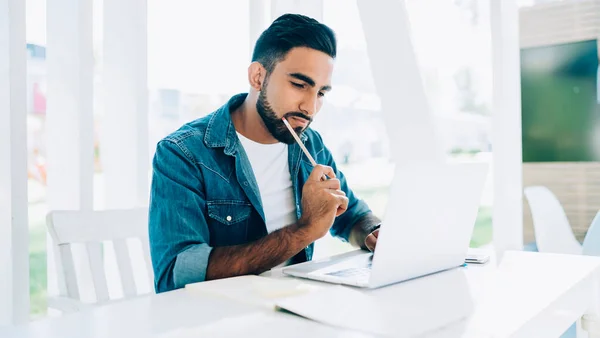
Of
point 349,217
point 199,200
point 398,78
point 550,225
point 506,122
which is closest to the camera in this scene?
point 199,200

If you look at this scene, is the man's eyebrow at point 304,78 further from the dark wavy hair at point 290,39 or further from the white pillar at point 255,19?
the white pillar at point 255,19

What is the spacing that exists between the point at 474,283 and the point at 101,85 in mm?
1425

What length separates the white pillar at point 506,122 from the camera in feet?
6.64

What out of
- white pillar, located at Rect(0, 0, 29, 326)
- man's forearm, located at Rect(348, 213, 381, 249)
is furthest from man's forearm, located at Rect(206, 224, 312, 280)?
white pillar, located at Rect(0, 0, 29, 326)

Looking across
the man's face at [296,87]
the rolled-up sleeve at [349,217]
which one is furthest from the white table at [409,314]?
the man's face at [296,87]

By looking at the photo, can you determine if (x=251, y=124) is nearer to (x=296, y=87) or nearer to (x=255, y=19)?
(x=296, y=87)

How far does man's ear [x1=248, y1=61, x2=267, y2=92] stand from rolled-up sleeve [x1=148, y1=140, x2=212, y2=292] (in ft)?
1.16

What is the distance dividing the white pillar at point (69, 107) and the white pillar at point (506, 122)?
4.93 ft

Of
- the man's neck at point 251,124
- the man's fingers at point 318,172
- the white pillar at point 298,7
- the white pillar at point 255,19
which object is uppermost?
the white pillar at point 298,7

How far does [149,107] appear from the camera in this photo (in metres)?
1.80

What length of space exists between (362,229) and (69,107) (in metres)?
0.97

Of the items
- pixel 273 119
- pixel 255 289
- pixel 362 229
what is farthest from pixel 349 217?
pixel 255 289

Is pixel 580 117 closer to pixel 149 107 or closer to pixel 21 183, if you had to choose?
pixel 149 107

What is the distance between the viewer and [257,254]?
1.10m
